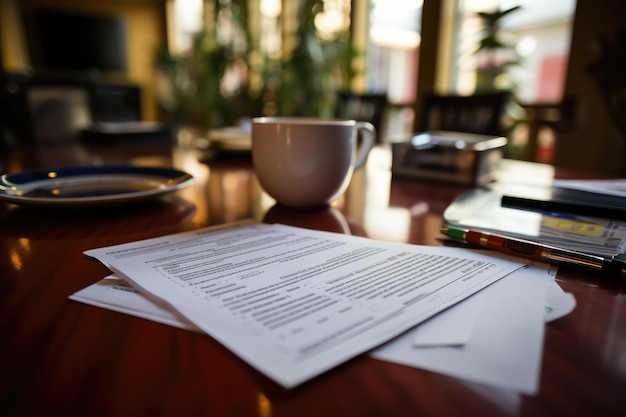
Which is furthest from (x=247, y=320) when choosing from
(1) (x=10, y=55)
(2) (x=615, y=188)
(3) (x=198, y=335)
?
(1) (x=10, y=55)

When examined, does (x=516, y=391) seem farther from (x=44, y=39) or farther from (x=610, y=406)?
(x=44, y=39)

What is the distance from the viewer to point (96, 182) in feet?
2.28

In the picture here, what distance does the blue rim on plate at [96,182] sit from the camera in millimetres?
602

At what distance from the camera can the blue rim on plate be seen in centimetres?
60

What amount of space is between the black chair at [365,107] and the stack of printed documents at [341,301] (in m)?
1.45

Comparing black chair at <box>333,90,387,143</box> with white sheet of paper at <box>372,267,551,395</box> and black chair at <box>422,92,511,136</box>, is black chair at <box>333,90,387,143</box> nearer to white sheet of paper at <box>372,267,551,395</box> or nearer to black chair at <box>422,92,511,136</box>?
black chair at <box>422,92,511,136</box>

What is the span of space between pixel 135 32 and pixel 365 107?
4.99 m

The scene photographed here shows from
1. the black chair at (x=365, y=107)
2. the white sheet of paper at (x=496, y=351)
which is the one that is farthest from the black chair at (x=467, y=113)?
the white sheet of paper at (x=496, y=351)

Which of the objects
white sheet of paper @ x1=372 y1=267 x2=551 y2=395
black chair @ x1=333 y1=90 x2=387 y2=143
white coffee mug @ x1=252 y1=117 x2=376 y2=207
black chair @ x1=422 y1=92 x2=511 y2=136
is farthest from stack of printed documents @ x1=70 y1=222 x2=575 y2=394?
black chair @ x1=333 y1=90 x2=387 y2=143

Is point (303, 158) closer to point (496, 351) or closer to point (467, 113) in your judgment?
point (496, 351)

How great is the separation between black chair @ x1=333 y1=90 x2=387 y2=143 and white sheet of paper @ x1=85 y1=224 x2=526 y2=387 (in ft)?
4.66

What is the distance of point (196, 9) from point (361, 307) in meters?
6.27

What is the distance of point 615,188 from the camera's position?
0.75 m

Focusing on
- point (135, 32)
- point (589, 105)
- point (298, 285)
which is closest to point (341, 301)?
point (298, 285)
